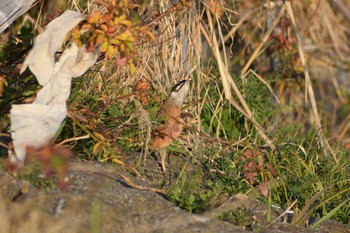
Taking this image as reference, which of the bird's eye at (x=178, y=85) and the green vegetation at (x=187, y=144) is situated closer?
the green vegetation at (x=187, y=144)

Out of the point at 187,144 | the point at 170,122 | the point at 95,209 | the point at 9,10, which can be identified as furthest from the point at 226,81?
the point at 95,209

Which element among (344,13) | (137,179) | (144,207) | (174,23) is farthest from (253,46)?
(144,207)

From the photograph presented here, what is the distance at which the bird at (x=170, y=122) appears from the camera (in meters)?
4.00

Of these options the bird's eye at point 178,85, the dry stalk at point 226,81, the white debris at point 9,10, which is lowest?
the dry stalk at point 226,81

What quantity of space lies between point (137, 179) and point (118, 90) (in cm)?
74

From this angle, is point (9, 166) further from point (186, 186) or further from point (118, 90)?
point (118, 90)

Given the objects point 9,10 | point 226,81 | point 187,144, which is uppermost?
point 9,10

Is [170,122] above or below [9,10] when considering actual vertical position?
below

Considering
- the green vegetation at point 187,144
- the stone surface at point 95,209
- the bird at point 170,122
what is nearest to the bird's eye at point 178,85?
the bird at point 170,122

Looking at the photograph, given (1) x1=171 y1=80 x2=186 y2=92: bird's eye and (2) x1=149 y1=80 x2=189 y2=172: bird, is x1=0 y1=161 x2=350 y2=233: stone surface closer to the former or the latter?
(2) x1=149 y1=80 x2=189 y2=172: bird

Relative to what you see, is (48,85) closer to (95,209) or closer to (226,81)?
(95,209)

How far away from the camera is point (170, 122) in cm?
408

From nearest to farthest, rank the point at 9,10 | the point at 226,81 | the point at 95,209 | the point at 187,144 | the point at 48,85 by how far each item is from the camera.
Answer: the point at 95,209 → the point at 48,85 → the point at 9,10 → the point at 187,144 → the point at 226,81

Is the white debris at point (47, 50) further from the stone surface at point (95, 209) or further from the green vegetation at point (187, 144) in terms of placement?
the stone surface at point (95, 209)
